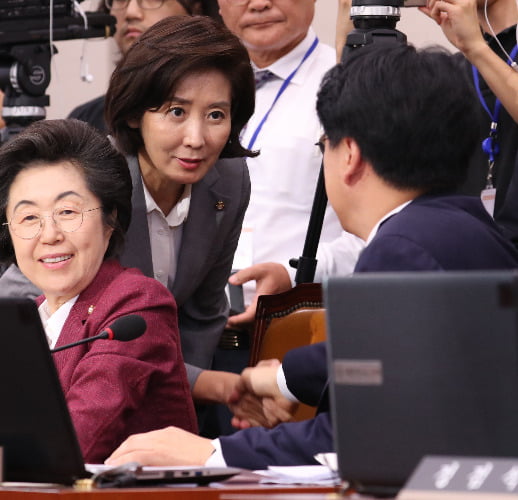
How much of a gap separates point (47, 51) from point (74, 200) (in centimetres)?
134

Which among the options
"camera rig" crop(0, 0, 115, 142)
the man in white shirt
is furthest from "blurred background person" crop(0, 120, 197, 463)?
"camera rig" crop(0, 0, 115, 142)

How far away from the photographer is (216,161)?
2.30 meters

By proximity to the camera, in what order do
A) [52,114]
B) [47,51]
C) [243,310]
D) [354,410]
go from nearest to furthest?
[354,410] < [243,310] < [47,51] < [52,114]

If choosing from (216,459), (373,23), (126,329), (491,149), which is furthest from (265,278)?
(216,459)

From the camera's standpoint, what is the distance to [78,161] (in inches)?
74.8

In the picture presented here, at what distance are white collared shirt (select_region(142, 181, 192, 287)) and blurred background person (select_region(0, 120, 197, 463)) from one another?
0.24m

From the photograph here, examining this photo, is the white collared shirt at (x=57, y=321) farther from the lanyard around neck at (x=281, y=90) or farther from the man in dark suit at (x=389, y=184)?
the lanyard around neck at (x=281, y=90)

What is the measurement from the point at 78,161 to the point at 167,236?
0.37 metres

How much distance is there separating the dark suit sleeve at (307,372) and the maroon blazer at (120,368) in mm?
265

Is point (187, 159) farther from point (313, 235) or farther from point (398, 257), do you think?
point (398, 257)

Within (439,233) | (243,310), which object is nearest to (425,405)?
(439,233)

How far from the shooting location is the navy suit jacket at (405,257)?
138 centimetres

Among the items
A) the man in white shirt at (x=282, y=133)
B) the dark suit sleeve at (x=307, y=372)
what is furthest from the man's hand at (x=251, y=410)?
the man in white shirt at (x=282, y=133)

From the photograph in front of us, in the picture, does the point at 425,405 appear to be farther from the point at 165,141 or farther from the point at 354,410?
the point at 165,141
